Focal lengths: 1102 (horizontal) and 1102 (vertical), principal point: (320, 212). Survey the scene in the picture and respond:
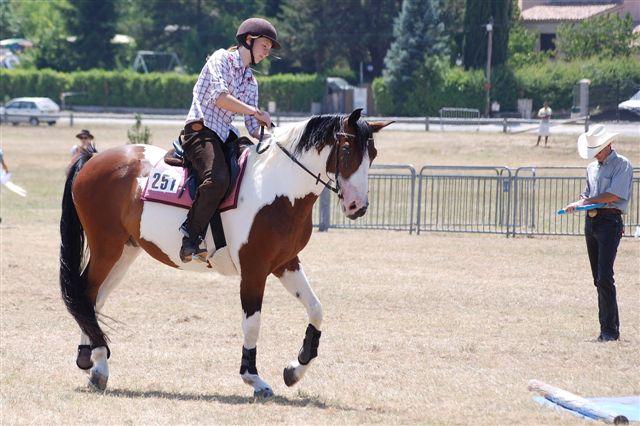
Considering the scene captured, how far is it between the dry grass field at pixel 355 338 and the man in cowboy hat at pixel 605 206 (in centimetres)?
38

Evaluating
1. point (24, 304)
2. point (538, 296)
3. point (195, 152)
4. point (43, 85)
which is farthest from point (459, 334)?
point (43, 85)

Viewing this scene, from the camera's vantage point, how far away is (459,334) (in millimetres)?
11406

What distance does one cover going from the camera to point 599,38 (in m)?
54.7

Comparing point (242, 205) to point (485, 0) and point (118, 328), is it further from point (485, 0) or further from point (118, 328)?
point (485, 0)

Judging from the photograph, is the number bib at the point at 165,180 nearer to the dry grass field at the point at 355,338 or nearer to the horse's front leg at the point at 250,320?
the horse's front leg at the point at 250,320

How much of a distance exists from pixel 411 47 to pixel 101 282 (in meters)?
55.2

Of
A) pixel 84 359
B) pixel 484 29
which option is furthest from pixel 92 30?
pixel 84 359

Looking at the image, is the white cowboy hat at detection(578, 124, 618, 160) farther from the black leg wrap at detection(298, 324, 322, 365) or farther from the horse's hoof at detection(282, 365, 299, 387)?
the horse's hoof at detection(282, 365, 299, 387)

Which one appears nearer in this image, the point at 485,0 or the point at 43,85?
the point at 485,0

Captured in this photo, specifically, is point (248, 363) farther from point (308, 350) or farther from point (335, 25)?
point (335, 25)

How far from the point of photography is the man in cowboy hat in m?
10.9

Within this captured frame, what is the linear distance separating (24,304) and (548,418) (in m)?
7.73

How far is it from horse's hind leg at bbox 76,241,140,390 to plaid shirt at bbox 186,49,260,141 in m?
1.46

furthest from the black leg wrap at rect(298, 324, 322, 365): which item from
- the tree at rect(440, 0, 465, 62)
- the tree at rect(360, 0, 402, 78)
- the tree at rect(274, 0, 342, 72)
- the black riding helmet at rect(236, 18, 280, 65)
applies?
the tree at rect(360, 0, 402, 78)
